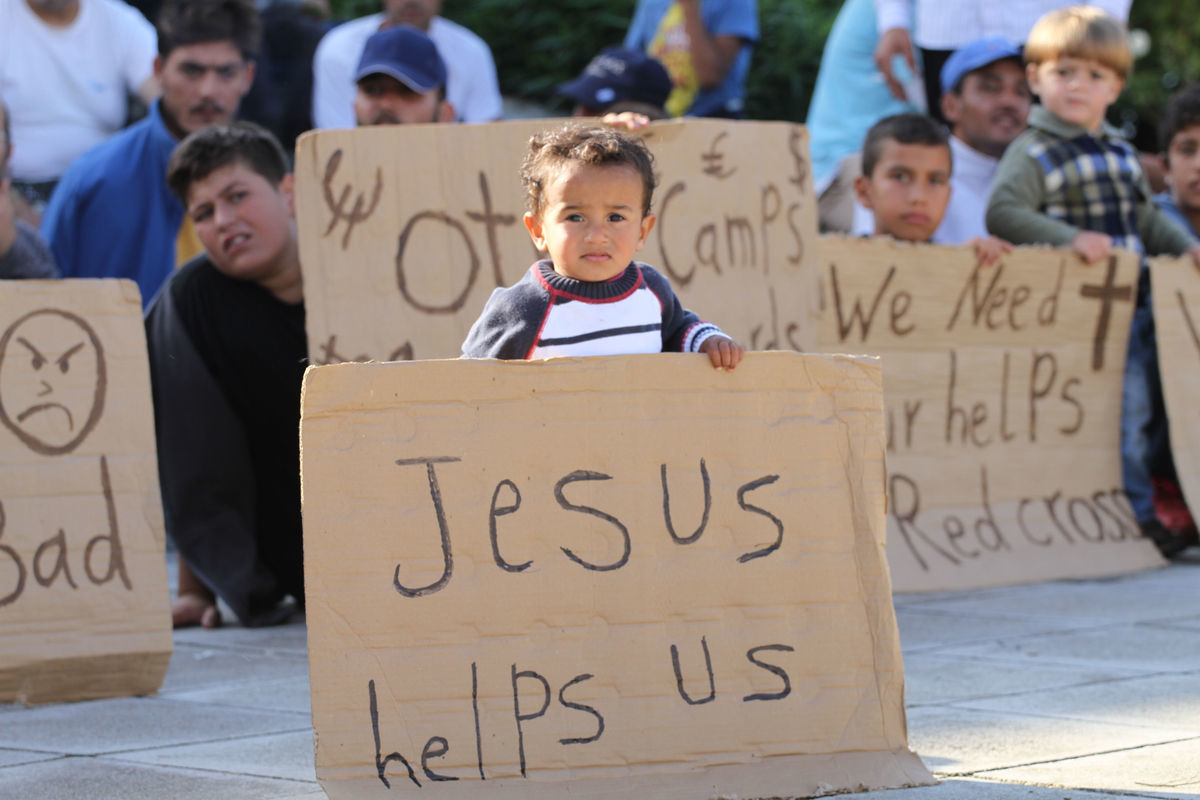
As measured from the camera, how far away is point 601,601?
2760mm

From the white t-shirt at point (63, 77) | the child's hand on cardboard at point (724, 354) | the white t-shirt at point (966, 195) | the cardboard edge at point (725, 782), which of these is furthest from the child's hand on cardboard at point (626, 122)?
the white t-shirt at point (63, 77)

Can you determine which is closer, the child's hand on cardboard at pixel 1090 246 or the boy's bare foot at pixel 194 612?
the boy's bare foot at pixel 194 612

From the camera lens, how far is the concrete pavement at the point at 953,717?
2.80 meters

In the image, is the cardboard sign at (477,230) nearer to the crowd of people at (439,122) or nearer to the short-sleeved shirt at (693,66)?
the crowd of people at (439,122)

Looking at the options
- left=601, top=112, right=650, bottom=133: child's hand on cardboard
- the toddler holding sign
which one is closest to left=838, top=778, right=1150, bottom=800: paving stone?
the toddler holding sign

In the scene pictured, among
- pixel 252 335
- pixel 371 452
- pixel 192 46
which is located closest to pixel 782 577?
pixel 371 452

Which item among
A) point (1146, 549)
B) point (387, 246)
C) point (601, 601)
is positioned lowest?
point (1146, 549)

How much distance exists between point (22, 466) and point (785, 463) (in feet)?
6.12

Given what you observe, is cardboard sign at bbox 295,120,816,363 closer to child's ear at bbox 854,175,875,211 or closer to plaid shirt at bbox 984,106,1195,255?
child's ear at bbox 854,175,875,211

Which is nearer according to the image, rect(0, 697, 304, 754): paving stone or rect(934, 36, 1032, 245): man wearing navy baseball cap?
rect(0, 697, 304, 754): paving stone

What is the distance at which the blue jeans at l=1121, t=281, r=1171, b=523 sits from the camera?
5750 millimetres

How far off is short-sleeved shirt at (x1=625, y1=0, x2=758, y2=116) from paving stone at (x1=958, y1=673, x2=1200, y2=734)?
453cm

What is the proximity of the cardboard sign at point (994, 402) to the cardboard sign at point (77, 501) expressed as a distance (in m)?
2.30

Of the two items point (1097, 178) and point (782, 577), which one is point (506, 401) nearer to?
point (782, 577)
